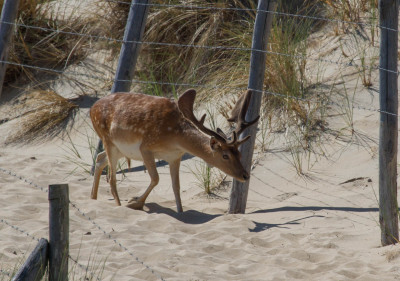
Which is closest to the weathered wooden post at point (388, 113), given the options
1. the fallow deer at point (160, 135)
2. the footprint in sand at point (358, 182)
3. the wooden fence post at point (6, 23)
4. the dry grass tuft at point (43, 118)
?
the fallow deer at point (160, 135)

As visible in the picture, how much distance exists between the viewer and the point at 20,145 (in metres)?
10.6

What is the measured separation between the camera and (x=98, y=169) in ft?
26.5

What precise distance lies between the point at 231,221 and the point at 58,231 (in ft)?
9.87

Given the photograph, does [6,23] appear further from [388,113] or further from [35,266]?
[35,266]

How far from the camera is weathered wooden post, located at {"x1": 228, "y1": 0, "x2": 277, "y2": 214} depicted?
23.1ft

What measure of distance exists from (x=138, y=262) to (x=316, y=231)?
2.00 m

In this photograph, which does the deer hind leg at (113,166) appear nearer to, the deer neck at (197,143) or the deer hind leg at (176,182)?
the deer hind leg at (176,182)

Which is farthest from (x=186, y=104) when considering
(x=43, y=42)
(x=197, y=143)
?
(x=43, y=42)

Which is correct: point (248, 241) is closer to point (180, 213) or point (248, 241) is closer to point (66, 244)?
point (180, 213)

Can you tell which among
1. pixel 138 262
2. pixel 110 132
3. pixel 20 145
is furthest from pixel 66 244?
pixel 20 145

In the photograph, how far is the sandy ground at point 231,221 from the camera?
5.43m

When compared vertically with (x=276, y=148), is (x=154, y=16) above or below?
above

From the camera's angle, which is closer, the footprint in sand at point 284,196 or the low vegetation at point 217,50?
the footprint in sand at point 284,196

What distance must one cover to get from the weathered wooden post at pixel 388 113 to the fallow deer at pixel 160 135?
161cm
